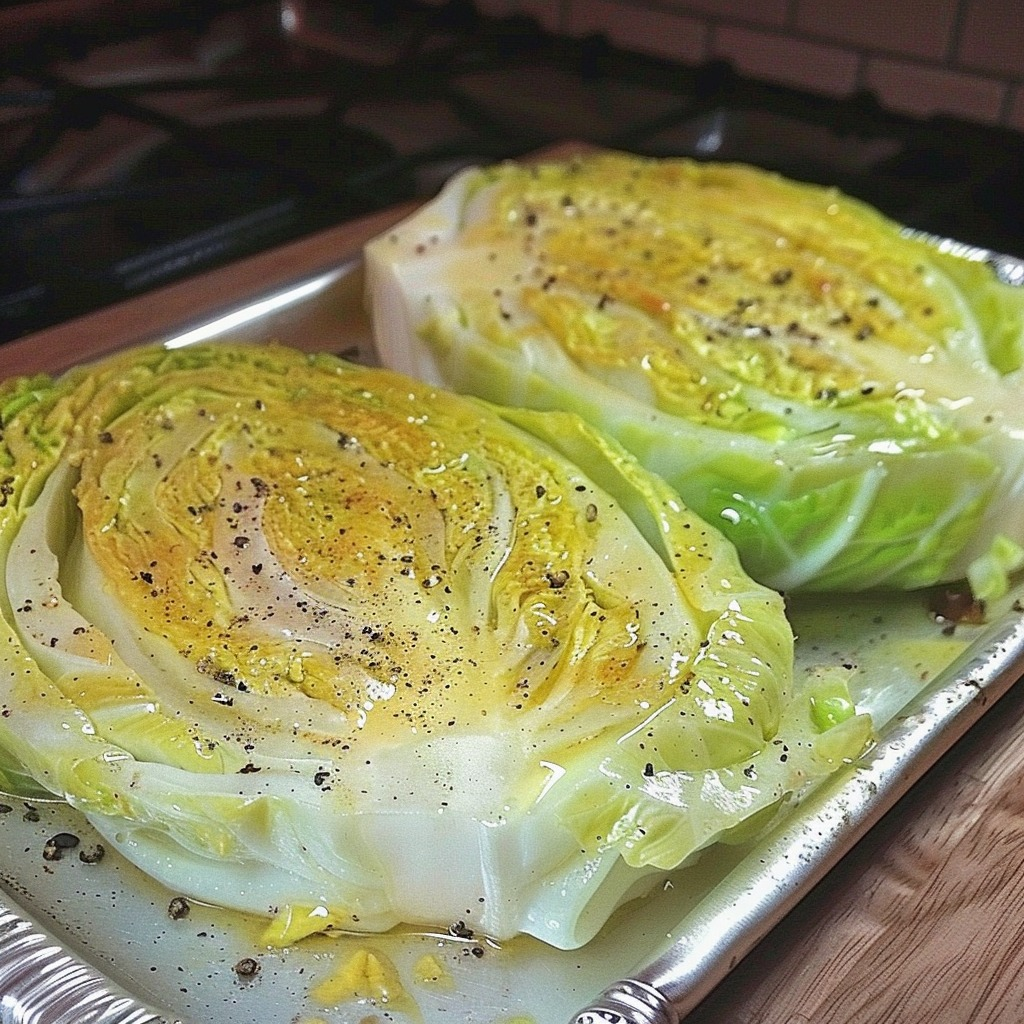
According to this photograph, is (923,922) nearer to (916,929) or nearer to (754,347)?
(916,929)

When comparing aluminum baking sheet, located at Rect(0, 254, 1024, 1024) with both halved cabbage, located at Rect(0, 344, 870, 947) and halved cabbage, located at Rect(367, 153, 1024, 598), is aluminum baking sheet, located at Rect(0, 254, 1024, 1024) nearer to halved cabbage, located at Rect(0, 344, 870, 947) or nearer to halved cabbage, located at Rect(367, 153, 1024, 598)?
halved cabbage, located at Rect(0, 344, 870, 947)

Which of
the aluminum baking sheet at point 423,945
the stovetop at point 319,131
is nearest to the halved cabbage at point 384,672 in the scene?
the aluminum baking sheet at point 423,945

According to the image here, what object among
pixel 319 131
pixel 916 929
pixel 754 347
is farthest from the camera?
pixel 319 131

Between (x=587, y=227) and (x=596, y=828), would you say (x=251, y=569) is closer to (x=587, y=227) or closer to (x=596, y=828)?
(x=596, y=828)

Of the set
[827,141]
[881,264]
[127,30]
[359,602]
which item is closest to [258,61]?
[127,30]

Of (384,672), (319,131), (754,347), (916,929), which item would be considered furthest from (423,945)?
(319,131)

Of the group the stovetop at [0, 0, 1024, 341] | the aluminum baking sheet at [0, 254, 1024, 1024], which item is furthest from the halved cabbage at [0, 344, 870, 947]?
the stovetop at [0, 0, 1024, 341]
